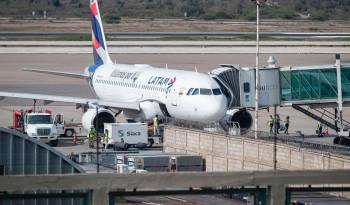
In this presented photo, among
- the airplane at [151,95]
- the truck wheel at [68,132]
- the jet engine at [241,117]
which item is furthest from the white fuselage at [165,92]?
the truck wheel at [68,132]

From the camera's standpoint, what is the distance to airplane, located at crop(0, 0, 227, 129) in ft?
158

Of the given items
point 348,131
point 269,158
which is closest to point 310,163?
point 269,158

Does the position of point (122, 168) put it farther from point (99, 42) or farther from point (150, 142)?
point (99, 42)

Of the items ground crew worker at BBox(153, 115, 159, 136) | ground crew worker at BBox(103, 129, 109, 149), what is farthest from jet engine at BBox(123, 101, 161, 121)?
ground crew worker at BBox(103, 129, 109, 149)

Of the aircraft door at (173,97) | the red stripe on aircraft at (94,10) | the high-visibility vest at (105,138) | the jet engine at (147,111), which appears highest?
the red stripe on aircraft at (94,10)

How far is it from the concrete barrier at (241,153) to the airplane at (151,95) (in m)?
3.22

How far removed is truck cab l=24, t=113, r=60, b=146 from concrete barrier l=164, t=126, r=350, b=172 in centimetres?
635

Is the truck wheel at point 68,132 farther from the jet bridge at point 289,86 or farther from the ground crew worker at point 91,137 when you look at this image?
the jet bridge at point 289,86

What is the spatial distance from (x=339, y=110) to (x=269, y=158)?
12254 millimetres

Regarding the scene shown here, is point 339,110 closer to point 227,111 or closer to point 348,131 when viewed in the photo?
point 348,131

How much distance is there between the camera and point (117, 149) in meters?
47.3

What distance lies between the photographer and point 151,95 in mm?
52000

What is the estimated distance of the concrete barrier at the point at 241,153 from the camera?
115ft

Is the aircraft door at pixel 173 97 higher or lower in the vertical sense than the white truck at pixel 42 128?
higher
